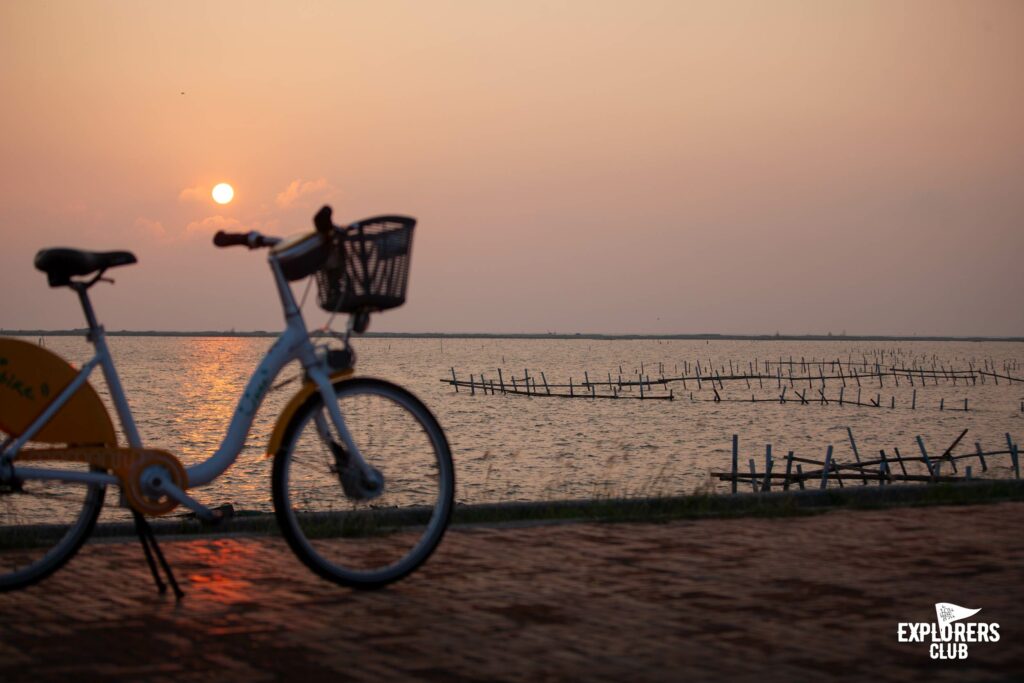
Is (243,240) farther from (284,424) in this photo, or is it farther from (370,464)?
(370,464)

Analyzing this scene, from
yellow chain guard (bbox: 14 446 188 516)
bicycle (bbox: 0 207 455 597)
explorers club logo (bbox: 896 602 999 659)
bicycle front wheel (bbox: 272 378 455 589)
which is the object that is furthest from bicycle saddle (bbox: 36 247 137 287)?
explorers club logo (bbox: 896 602 999 659)

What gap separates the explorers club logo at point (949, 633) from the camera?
151 inches

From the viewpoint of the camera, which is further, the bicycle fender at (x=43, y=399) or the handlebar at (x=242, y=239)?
the handlebar at (x=242, y=239)

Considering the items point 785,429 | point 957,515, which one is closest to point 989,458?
point 785,429

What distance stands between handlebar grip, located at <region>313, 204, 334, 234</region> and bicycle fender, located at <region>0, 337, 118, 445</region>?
3.47 feet

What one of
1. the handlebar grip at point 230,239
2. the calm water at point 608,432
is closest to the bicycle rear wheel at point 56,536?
the handlebar grip at point 230,239

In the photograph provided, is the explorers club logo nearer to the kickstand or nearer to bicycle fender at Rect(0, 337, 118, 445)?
the kickstand

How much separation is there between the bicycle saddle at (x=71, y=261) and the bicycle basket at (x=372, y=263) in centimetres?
86

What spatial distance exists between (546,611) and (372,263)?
1.43m

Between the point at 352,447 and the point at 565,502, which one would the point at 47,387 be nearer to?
the point at 352,447

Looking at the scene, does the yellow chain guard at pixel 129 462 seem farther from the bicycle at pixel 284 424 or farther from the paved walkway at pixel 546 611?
the paved walkway at pixel 546 611

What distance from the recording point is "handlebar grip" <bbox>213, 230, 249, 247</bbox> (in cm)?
463

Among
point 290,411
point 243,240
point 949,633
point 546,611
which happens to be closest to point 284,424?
point 290,411

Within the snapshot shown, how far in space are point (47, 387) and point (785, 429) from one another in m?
64.9
